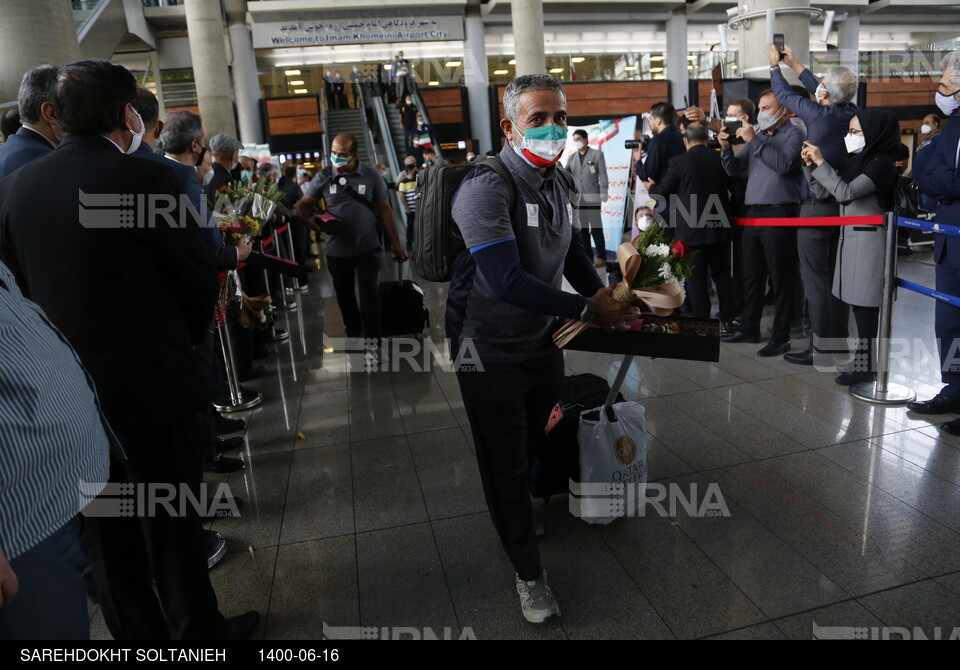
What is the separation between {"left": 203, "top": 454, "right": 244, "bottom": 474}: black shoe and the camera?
3771mm

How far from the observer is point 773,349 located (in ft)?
17.5

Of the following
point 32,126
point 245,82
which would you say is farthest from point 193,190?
point 245,82

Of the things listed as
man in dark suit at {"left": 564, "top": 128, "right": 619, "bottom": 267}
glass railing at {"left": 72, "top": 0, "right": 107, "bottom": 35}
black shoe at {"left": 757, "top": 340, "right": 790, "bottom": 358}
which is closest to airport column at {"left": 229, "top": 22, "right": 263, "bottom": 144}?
glass railing at {"left": 72, "top": 0, "right": 107, "bottom": 35}

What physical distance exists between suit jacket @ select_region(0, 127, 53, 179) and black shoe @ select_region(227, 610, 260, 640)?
2.17 meters

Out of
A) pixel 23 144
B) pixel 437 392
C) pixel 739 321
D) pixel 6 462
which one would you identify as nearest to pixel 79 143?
pixel 6 462

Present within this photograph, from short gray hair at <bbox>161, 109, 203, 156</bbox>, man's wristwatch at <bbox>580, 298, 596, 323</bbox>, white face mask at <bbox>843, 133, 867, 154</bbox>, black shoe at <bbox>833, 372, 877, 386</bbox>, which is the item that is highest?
short gray hair at <bbox>161, 109, 203, 156</bbox>

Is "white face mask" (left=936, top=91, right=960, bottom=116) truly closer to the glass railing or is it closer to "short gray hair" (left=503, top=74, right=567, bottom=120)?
"short gray hair" (left=503, top=74, right=567, bottom=120)

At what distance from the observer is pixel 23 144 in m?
2.95

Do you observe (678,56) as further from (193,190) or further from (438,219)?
(193,190)

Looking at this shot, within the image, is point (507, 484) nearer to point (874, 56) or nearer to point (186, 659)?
point (186, 659)

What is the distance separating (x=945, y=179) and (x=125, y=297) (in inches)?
168

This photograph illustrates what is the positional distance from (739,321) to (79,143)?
562 centimetres

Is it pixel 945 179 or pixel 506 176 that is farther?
pixel 945 179

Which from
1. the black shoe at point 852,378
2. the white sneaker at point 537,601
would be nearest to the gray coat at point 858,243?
the black shoe at point 852,378
